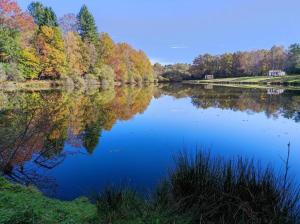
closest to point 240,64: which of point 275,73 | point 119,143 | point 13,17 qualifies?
point 275,73

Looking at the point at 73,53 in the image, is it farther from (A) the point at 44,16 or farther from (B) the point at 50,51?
(A) the point at 44,16

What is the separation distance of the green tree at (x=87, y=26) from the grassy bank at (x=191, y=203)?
168 feet

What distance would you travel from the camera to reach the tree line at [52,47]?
1288 inches

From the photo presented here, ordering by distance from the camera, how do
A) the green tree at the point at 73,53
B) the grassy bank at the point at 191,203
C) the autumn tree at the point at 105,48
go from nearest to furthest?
the grassy bank at the point at 191,203 → the green tree at the point at 73,53 → the autumn tree at the point at 105,48

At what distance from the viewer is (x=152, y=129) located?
1274 centimetres

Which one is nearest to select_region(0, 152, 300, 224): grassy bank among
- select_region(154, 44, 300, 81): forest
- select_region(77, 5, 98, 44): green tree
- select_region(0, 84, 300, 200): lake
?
select_region(0, 84, 300, 200): lake

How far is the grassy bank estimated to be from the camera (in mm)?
3779

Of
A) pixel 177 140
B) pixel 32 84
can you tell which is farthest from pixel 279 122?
pixel 32 84

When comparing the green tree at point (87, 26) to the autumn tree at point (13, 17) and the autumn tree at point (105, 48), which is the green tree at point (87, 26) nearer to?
the autumn tree at point (105, 48)

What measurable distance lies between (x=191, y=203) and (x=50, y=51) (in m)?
40.6

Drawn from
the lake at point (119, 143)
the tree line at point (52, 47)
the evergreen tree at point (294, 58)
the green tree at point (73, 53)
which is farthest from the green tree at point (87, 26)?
the evergreen tree at point (294, 58)

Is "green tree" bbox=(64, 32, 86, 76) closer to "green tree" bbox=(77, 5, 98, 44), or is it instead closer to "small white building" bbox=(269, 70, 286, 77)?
"green tree" bbox=(77, 5, 98, 44)

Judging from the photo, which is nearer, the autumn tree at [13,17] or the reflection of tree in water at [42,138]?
the reflection of tree in water at [42,138]

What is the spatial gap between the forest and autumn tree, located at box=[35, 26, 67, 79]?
200 ft
